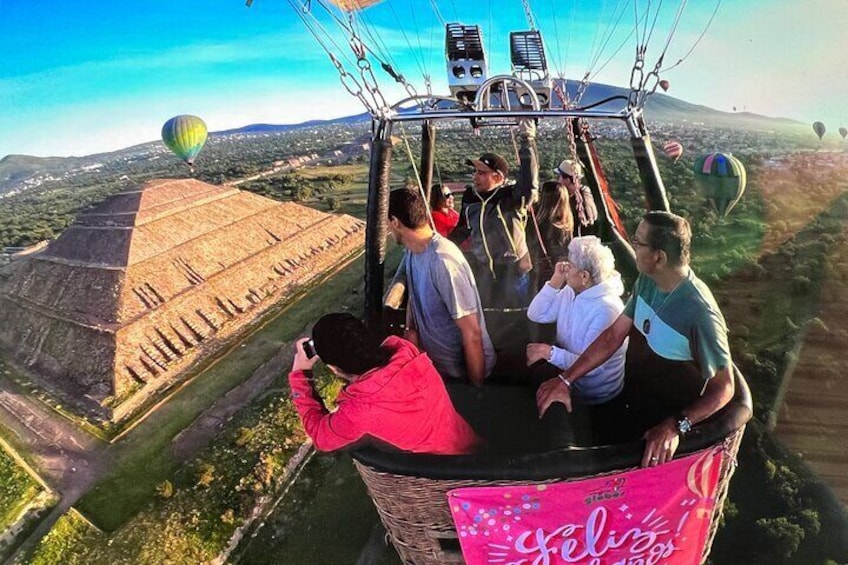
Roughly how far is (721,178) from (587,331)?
920 centimetres

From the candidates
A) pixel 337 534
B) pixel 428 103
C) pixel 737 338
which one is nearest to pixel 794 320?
pixel 737 338

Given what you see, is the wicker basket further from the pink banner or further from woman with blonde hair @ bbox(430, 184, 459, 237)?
woman with blonde hair @ bbox(430, 184, 459, 237)

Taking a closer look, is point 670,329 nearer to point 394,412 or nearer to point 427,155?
point 394,412

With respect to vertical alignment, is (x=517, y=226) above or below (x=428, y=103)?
below

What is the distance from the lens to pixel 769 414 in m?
10.7

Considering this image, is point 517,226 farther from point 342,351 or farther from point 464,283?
point 342,351

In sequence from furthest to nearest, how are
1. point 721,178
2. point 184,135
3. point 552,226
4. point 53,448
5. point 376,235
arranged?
point 184,135 < point 53,448 < point 721,178 < point 552,226 < point 376,235

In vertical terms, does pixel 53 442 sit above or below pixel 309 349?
below

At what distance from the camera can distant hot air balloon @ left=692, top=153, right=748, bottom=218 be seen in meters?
9.96

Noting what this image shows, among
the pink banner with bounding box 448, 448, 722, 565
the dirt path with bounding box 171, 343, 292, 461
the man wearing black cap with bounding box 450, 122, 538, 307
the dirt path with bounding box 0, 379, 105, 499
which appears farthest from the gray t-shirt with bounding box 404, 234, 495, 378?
the dirt path with bounding box 0, 379, 105, 499

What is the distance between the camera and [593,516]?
1849mm

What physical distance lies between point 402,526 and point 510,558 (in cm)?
45

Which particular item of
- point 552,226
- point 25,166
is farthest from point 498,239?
point 25,166

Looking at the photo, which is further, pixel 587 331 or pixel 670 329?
pixel 587 331
